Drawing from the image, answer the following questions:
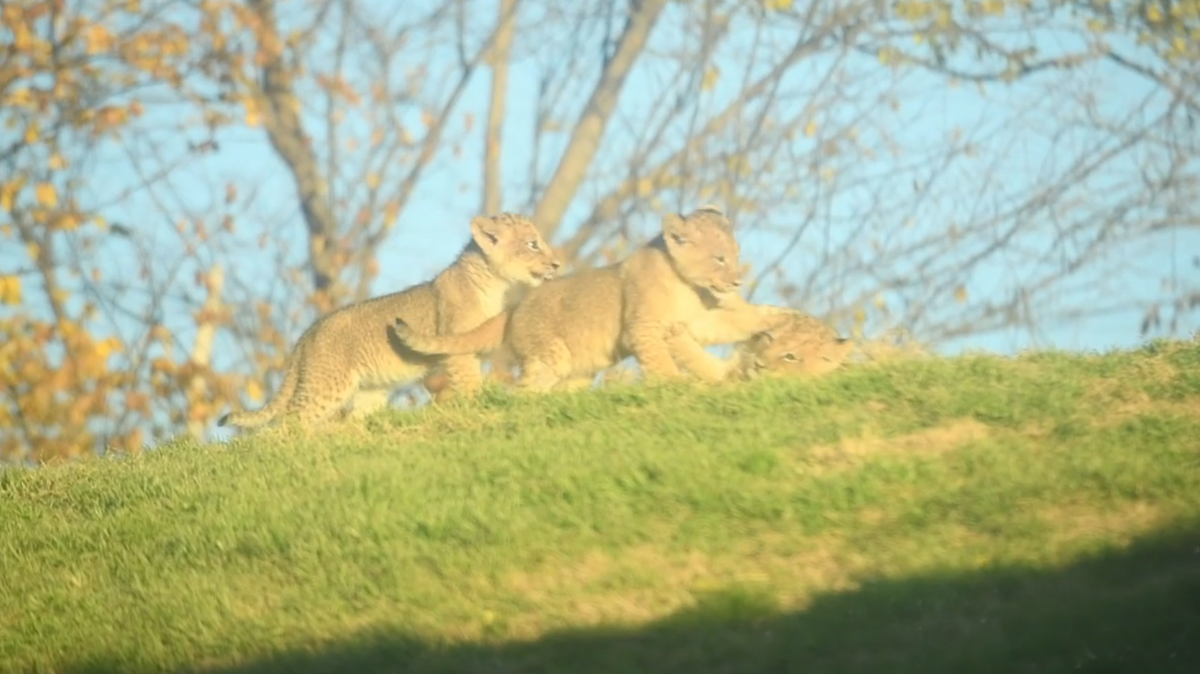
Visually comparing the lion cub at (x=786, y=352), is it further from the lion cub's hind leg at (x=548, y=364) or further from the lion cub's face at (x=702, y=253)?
the lion cub's hind leg at (x=548, y=364)

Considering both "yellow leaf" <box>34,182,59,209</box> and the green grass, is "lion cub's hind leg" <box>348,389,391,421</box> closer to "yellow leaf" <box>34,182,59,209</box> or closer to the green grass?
the green grass

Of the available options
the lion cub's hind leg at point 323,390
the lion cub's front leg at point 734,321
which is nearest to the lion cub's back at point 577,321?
the lion cub's front leg at point 734,321

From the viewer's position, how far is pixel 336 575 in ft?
27.1

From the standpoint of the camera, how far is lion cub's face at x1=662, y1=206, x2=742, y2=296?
1221 cm

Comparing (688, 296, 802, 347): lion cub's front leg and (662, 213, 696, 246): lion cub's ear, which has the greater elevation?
(662, 213, 696, 246): lion cub's ear

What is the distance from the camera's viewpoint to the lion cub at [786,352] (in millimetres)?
11602

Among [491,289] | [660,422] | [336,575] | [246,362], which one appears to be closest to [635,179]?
[246,362]

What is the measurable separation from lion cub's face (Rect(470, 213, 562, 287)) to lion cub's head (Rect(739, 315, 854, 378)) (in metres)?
2.20

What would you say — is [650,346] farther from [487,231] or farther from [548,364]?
[487,231]

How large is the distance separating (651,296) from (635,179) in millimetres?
9392

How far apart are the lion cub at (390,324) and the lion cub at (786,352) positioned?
186cm

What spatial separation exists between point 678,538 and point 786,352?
12.5 ft

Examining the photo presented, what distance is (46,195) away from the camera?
1958 centimetres

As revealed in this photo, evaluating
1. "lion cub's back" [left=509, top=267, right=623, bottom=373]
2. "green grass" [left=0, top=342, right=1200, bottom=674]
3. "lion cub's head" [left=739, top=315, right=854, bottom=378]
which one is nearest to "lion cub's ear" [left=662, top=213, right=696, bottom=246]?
"lion cub's back" [left=509, top=267, right=623, bottom=373]
